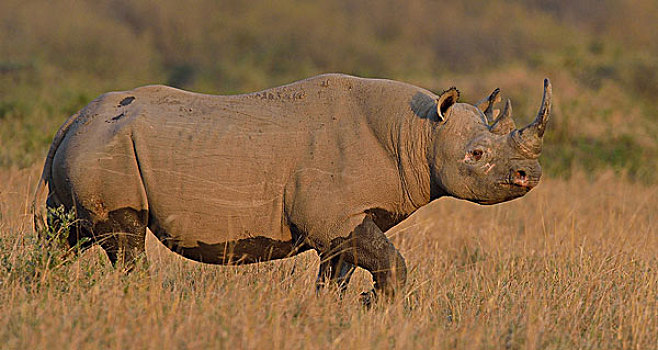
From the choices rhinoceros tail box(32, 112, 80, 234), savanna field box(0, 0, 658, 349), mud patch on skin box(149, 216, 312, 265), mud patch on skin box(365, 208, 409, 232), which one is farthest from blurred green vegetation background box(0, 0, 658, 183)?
mud patch on skin box(365, 208, 409, 232)

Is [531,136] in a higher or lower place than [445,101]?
lower

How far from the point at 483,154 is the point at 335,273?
1.33 metres

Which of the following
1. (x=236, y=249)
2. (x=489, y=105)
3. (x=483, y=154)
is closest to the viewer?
(x=483, y=154)

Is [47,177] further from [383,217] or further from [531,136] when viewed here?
[531,136]

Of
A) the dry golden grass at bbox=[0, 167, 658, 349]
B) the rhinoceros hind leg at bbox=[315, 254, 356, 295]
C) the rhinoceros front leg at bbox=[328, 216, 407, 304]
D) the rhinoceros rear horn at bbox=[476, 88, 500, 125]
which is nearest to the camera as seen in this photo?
the dry golden grass at bbox=[0, 167, 658, 349]

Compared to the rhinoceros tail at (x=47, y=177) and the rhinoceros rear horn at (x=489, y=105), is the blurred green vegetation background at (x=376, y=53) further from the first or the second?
the rhinoceros rear horn at (x=489, y=105)

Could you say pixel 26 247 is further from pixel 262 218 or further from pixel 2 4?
pixel 2 4

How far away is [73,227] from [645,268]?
447 cm

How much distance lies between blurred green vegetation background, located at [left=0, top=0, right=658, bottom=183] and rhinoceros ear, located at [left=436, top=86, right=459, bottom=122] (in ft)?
30.8

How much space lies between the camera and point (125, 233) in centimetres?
575

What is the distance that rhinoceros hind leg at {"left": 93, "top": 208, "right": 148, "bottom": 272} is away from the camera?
5730 mm

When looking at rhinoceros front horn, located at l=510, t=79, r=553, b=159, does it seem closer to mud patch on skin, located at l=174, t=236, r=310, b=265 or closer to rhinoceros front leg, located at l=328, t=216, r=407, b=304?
rhinoceros front leg, located at l=328, t=216, r=407, b=304

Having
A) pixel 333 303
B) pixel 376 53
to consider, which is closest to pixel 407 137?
pixel 333 303

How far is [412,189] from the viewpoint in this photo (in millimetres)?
5770
